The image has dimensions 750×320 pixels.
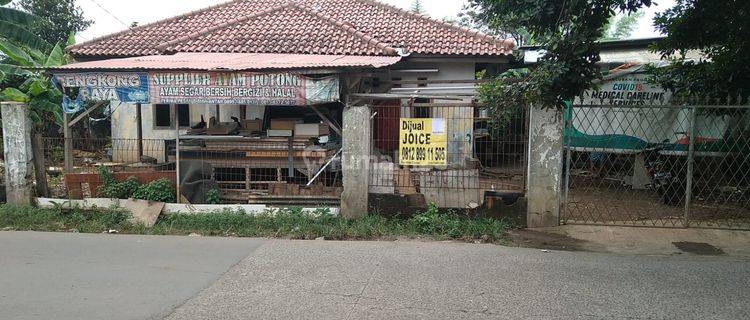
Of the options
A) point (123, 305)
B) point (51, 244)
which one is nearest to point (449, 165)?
point (123, 305)

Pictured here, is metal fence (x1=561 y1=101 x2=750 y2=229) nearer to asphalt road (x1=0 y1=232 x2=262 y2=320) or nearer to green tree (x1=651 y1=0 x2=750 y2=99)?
green tree (x1=651 y1=0 x2=750 y2=99)

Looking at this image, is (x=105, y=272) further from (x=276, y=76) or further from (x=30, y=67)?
(x=30, y=67)

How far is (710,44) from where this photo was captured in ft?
24.8

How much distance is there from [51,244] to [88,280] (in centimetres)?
193

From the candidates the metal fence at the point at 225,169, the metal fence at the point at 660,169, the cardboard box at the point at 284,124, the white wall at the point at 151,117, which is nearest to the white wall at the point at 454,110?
the metal fence at the point at 660,169

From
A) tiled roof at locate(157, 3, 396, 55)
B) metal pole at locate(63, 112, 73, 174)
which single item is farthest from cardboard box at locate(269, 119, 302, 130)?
metal pole at locate(63, 112, 73, 174)

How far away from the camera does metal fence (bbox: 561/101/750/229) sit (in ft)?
25.5

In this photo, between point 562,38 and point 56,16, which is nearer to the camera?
point 562,38

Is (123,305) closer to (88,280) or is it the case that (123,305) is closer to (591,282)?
(88,280)

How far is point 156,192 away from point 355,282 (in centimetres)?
455

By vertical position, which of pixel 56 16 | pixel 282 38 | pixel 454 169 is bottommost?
pixel 454 169

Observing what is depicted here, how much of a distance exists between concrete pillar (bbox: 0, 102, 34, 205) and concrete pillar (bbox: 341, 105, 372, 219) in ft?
16.7

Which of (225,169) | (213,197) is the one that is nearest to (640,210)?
(213,197)

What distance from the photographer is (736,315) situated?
4.25m
